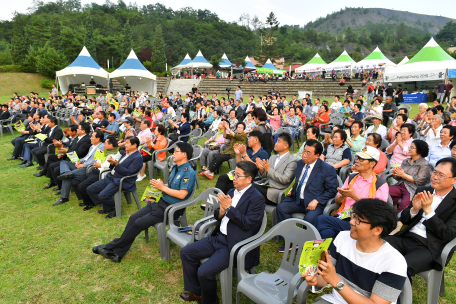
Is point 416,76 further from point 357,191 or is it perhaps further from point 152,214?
point 152,214

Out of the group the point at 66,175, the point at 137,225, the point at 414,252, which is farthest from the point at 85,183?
the point at 414,252

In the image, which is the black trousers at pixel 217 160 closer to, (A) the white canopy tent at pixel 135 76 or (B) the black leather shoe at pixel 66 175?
(B) the black leather shoe at pixel 66 175

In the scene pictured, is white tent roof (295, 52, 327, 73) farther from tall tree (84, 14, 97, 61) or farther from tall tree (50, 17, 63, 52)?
tall tree (50, 17, 63, 52)

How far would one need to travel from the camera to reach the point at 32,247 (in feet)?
11.7

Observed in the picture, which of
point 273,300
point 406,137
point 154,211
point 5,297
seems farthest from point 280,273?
point 406,137

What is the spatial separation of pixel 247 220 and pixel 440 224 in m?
1.52

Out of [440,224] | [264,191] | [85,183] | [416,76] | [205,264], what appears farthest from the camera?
[416,76]

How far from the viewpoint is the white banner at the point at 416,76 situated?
14.5m

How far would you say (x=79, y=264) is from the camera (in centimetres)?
320

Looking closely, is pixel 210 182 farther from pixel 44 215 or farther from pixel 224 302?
pixel 224 302

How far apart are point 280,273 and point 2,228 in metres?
4.14

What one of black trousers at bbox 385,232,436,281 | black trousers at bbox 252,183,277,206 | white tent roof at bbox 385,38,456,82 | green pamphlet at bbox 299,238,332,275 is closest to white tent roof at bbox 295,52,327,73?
white tent roof at bbox 385,38,456,82

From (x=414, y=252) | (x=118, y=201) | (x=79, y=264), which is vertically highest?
(x=414, y=252)

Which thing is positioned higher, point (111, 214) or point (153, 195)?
point (153, 195)
